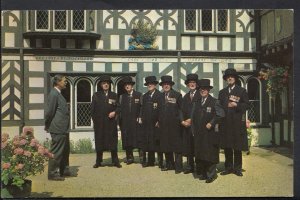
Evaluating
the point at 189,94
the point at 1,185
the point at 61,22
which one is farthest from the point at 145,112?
the point at 1,185

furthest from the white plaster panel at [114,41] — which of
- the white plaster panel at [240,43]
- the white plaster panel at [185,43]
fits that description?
the white plaster panel at [240,43]

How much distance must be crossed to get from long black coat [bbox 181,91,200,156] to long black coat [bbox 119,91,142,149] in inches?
31.9

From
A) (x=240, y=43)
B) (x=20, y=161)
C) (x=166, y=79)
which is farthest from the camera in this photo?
(x=240, y=43)

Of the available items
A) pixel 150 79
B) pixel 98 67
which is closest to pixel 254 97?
pixel 150 79

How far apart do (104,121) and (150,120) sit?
0.83 meters

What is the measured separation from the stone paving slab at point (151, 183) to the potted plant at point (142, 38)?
1.99 m

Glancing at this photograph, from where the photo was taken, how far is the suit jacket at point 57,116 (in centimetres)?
725

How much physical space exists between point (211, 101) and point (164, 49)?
1265 mm

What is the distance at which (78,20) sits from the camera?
24.2ft

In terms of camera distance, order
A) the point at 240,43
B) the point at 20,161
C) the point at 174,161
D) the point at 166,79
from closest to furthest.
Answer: the point at 20,161, the point at 166,79, the point at 174,161, the point at 240,43

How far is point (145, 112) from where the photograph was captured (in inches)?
294

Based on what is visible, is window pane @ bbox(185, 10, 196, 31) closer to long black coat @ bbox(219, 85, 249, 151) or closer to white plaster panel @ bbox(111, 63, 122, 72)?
long black coat @ bbox(219, 85, 249, 151)

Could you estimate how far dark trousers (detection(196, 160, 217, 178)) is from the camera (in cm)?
721

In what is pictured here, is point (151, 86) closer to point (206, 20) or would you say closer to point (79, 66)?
point (79, 66)
